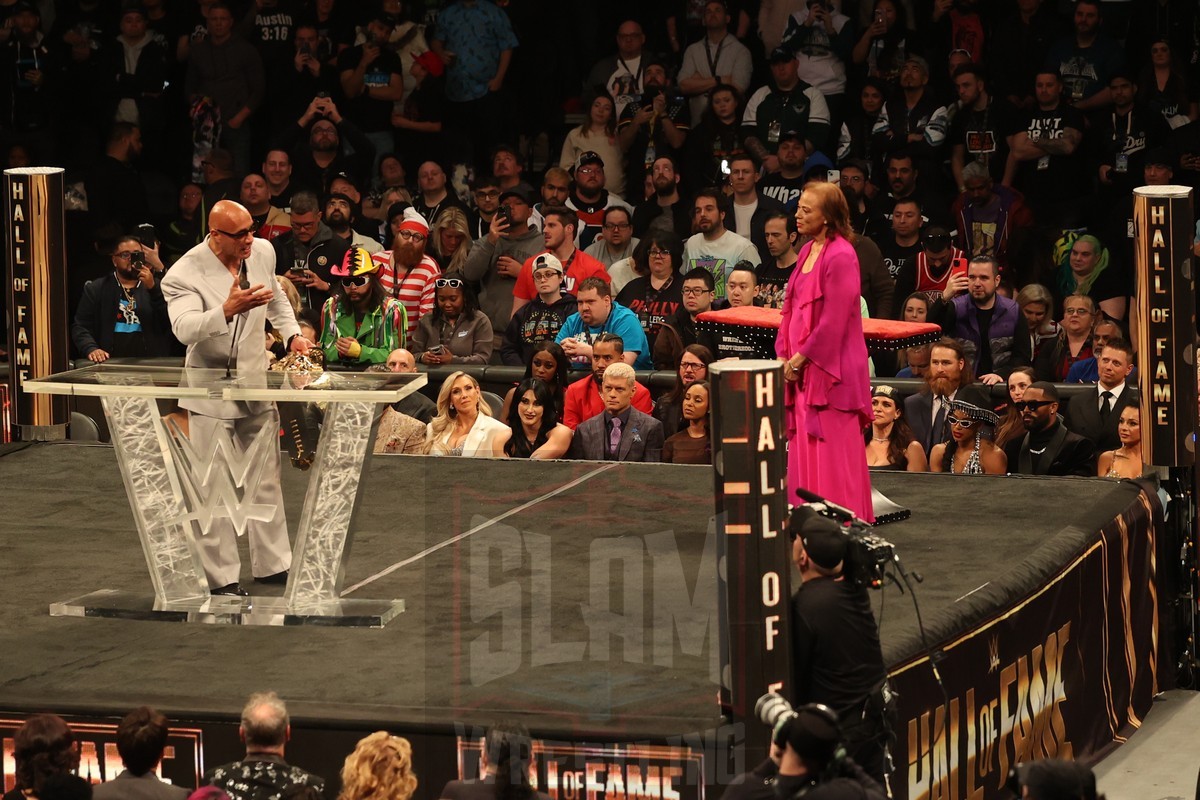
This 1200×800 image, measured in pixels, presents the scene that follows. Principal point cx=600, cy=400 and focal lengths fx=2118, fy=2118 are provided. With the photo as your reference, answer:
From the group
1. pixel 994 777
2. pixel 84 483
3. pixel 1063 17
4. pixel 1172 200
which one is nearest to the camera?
pixel 994 777

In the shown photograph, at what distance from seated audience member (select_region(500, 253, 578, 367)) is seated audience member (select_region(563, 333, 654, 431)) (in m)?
0.93

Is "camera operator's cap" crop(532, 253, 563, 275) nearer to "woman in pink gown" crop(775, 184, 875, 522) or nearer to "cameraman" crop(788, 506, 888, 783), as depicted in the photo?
"woman in pink gown" crop(775, 184, 875, 522)

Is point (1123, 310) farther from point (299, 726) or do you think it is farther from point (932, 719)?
point (299, 726)

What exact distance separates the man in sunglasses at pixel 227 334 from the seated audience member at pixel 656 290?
403 centimetres

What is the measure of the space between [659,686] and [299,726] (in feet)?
3.86

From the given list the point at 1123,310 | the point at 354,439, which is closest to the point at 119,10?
the point at 1123,310

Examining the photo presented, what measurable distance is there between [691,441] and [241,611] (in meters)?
2.99

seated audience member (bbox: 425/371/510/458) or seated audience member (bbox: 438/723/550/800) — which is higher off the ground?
seated audience member (bbox: 425/371/510/458)

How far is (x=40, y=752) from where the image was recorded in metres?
5.71

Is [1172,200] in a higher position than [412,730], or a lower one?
higher

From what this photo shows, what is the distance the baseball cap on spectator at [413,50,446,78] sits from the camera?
1411 cm

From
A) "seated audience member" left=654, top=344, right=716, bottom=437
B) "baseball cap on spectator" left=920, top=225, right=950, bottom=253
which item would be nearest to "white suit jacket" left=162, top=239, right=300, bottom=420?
"seated audience member" left=654, top=344, right=716, bottom=437

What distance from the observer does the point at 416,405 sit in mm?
10867

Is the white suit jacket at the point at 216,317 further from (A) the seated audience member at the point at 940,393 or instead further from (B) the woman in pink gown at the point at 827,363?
(A) the seated audience member at the point at 940,393
